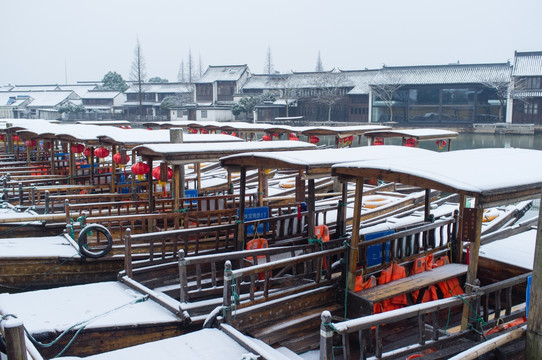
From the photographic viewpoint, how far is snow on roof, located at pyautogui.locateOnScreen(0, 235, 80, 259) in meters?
9.25

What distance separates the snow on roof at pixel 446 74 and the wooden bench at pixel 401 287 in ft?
141

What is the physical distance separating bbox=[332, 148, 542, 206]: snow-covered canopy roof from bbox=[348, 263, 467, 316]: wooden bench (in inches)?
69.1

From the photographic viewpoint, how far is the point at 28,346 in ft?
14.2

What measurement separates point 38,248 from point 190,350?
18.8 feet

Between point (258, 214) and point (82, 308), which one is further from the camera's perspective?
point (258, 214)

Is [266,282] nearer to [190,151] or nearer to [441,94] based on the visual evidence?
[190,151]

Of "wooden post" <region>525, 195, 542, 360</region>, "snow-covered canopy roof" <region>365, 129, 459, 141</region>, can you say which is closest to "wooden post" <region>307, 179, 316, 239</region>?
"wooden post" <region>525, 195, 542, 360</region>

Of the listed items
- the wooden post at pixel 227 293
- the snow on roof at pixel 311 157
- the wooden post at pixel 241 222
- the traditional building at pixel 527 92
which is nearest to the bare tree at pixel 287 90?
the traditional building at pixel 527 92

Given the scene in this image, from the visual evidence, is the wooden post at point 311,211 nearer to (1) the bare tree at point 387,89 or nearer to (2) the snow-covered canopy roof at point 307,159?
(2) the snow-covered canopy roof at point 307,159

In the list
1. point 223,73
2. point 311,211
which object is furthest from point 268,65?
point 311,211

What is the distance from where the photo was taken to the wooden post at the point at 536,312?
4848 mm

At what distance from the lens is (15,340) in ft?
12.1

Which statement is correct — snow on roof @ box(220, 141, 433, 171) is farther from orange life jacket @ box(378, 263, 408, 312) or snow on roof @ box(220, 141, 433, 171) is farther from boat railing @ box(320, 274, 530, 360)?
boat railing @ box(320, 274, 530, 360)

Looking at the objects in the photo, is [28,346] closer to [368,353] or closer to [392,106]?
[368,353]
